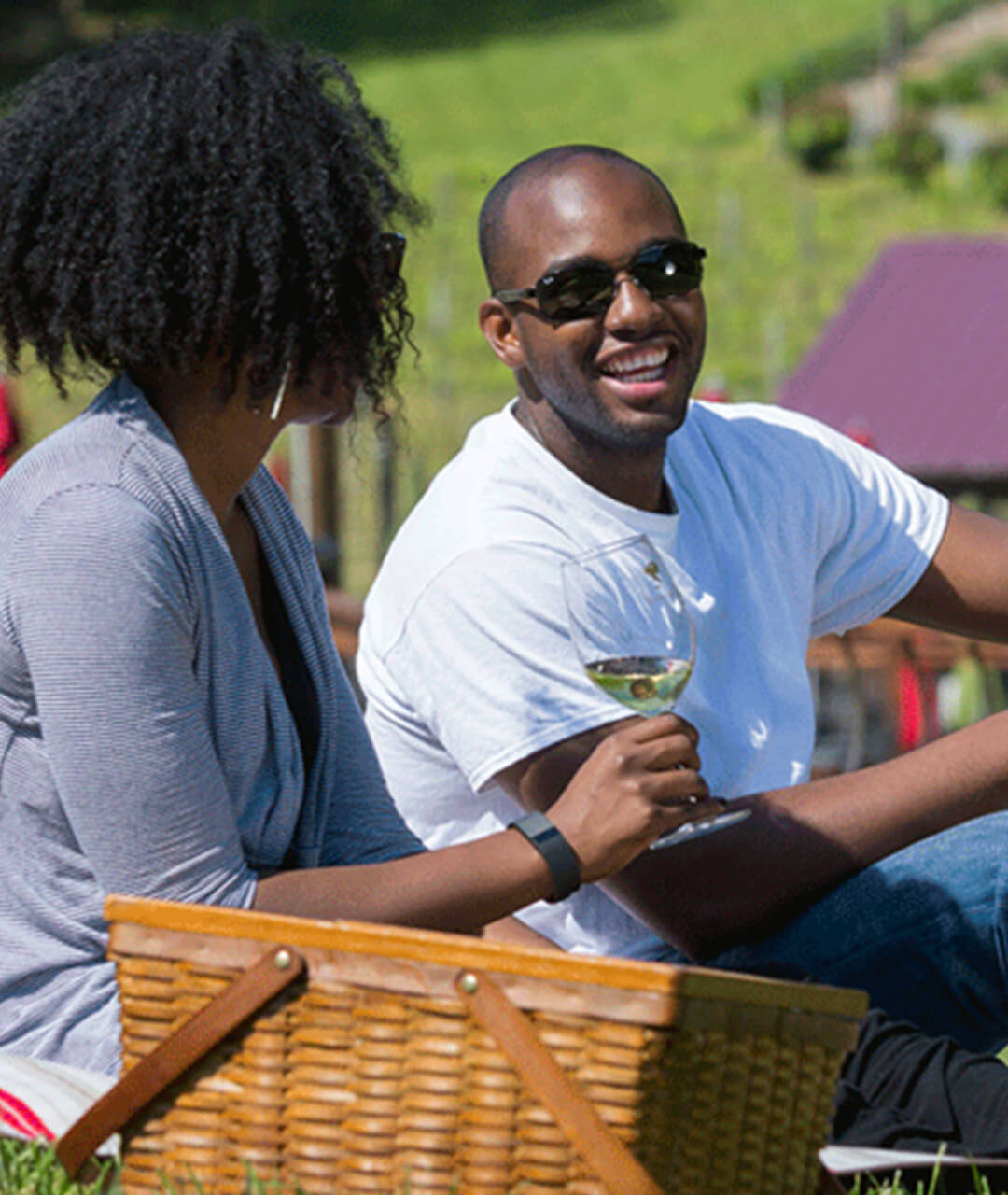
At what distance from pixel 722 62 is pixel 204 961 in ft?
144

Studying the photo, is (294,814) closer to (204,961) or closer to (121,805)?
(121,805)

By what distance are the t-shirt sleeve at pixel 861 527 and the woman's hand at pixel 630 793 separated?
1057 mm

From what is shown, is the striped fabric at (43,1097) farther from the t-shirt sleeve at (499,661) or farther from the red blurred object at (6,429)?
the red blurred object at (6,429)

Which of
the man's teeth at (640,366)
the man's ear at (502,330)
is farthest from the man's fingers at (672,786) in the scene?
the man's ear at (502,330)

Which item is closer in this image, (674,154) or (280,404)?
(280,404)

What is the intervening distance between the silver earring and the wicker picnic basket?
81cm

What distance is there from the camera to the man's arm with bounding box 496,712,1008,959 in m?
2.84

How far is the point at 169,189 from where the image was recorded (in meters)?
2.50

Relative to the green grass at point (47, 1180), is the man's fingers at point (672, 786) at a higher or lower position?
higher

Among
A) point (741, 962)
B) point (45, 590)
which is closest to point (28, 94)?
point (45, 590)

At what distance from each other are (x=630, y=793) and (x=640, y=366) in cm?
106

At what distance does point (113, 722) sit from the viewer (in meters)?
2.31

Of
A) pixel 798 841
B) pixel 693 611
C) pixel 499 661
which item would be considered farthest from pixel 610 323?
pixel 798 841

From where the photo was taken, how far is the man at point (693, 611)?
284 cm
